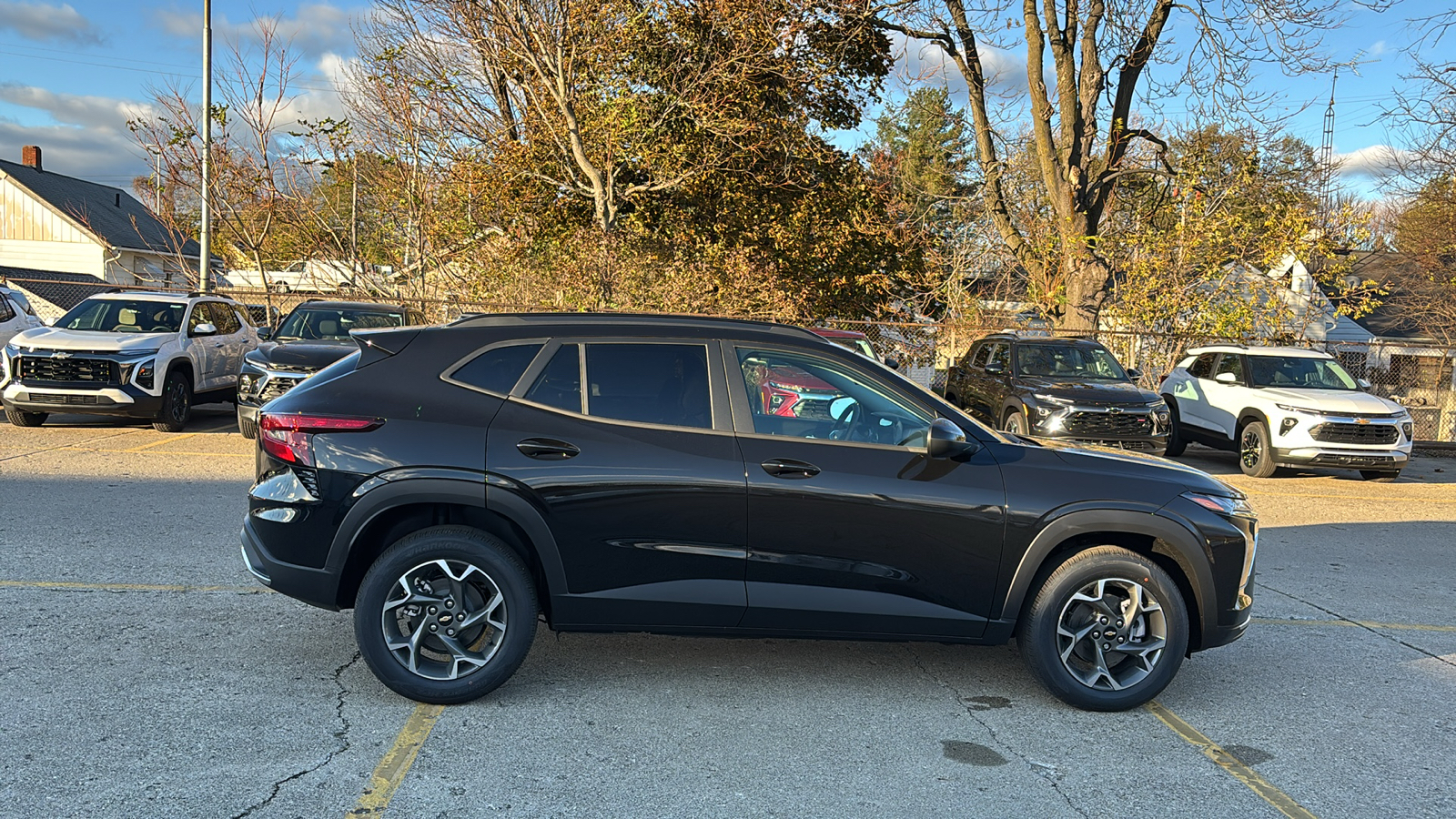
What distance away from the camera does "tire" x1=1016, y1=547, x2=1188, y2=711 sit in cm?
461

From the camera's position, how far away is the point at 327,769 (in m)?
3.75

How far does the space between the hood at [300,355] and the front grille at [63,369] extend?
2022 millimetres

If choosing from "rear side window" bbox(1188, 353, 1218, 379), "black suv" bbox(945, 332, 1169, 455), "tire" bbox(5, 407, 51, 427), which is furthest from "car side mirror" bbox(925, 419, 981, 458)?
"tire" bbox(5, 407, 51, 427)

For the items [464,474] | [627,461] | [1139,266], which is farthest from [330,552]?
[1139,266]

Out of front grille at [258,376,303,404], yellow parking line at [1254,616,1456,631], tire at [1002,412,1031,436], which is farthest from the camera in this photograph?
tire at [1002,412,1031,436]

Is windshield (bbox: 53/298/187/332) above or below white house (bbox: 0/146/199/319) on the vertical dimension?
below

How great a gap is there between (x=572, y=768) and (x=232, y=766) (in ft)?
4.03

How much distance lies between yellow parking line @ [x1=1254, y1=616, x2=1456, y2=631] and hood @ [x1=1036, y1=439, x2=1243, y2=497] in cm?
182

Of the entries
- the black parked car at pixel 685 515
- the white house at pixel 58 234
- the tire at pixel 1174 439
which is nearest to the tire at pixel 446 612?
the black parked car at pixel 685 515

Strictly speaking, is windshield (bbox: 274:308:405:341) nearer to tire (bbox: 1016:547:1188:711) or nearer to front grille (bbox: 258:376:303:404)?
front grille (bbox: 258:376:303:404)

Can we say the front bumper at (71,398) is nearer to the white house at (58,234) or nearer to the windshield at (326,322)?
the windshield at (326,322)

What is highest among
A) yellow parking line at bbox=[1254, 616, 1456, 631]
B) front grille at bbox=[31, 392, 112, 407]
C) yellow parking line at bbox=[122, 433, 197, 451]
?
front grille at bbox=[31, 392, 112, 407]

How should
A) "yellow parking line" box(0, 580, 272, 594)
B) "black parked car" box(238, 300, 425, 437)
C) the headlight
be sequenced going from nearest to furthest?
1. the headlight
2. "yellow parking line" box(0, 580, 272, 594)
3. "black parked car" box(238, 300, 425, 437)

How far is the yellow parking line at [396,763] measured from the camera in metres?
3.51
